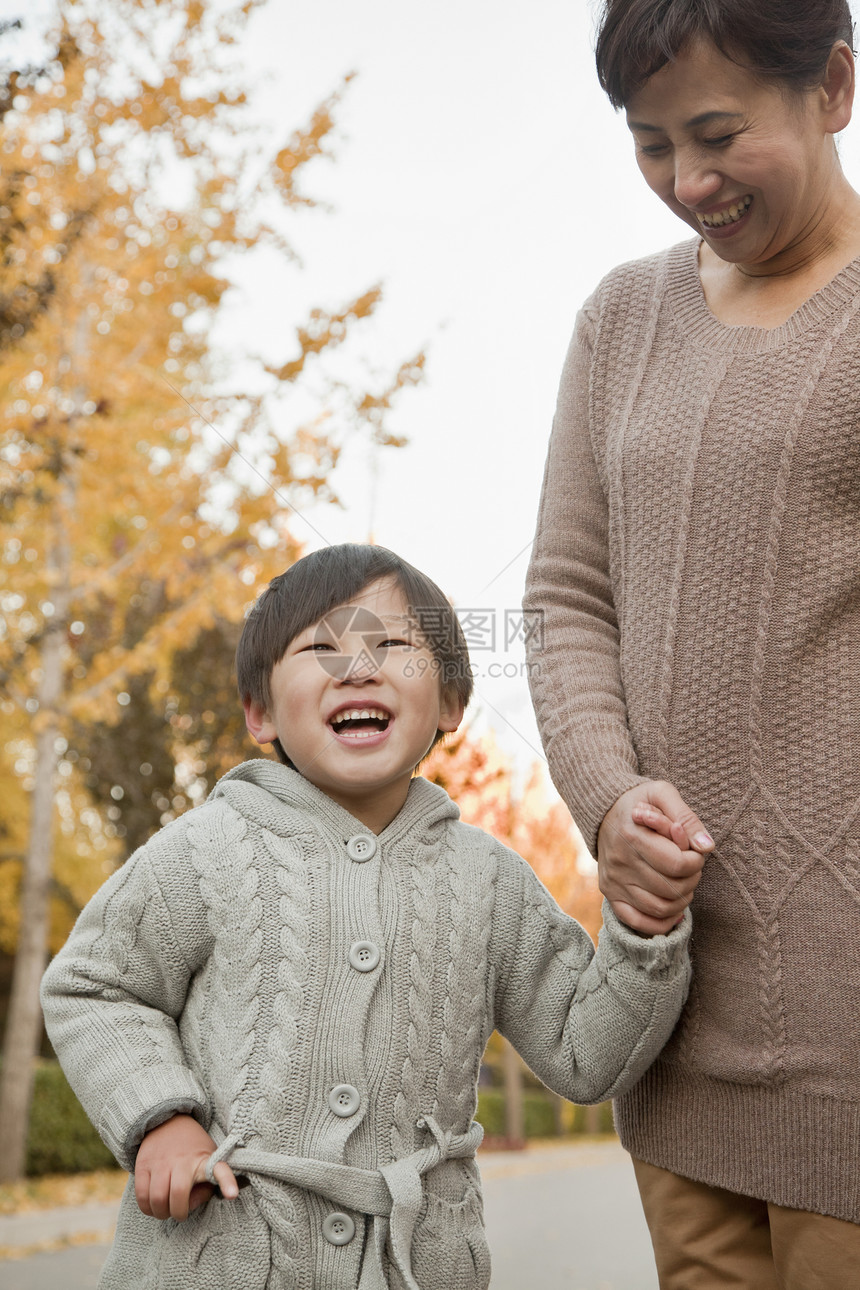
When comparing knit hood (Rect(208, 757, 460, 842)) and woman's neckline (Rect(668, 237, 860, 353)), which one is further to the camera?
knit hood (Rect(208, 757, 460, 842))

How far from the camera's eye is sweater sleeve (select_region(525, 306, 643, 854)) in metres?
1.43

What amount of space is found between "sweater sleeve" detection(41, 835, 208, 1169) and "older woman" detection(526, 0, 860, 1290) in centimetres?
55

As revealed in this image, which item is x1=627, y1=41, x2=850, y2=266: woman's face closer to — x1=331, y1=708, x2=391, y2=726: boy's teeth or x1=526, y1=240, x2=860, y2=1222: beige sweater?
x1=526, y1=240, x2=860, y2=1222: beige sweater

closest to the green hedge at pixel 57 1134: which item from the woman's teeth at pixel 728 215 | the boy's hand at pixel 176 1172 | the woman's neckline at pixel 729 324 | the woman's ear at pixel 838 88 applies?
the boy's hand at pixel 176 1172

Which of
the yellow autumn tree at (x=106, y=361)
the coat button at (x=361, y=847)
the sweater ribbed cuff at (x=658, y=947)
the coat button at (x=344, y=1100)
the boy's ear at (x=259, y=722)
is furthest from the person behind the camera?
the yellow autumn tree at (x=106, y=361)

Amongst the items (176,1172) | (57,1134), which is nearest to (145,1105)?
(176,1172)

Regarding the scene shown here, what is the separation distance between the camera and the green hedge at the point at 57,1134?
905 cm

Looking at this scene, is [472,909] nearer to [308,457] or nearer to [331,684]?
[331,684]

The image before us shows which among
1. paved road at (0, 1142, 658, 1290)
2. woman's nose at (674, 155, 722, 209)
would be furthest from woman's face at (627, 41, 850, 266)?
paved road at (0, 1142, 658, 1290)

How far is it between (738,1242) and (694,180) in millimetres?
1193

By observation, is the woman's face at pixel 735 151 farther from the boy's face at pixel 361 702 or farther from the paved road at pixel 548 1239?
the paved road at pixel 548 1239

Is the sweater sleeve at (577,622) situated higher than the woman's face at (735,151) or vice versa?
the woman's face at (735,151)

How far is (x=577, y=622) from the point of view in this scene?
1.56m

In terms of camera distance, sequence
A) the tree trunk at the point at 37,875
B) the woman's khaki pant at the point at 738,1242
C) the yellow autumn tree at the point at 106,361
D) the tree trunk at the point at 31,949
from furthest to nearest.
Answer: the tree trunk at the point at 31,949 → the tree trunk at the point at 37,875 → the yellow autumn tree at the point at 106,361 → the woman's khaki pant at the point at 738,1242
